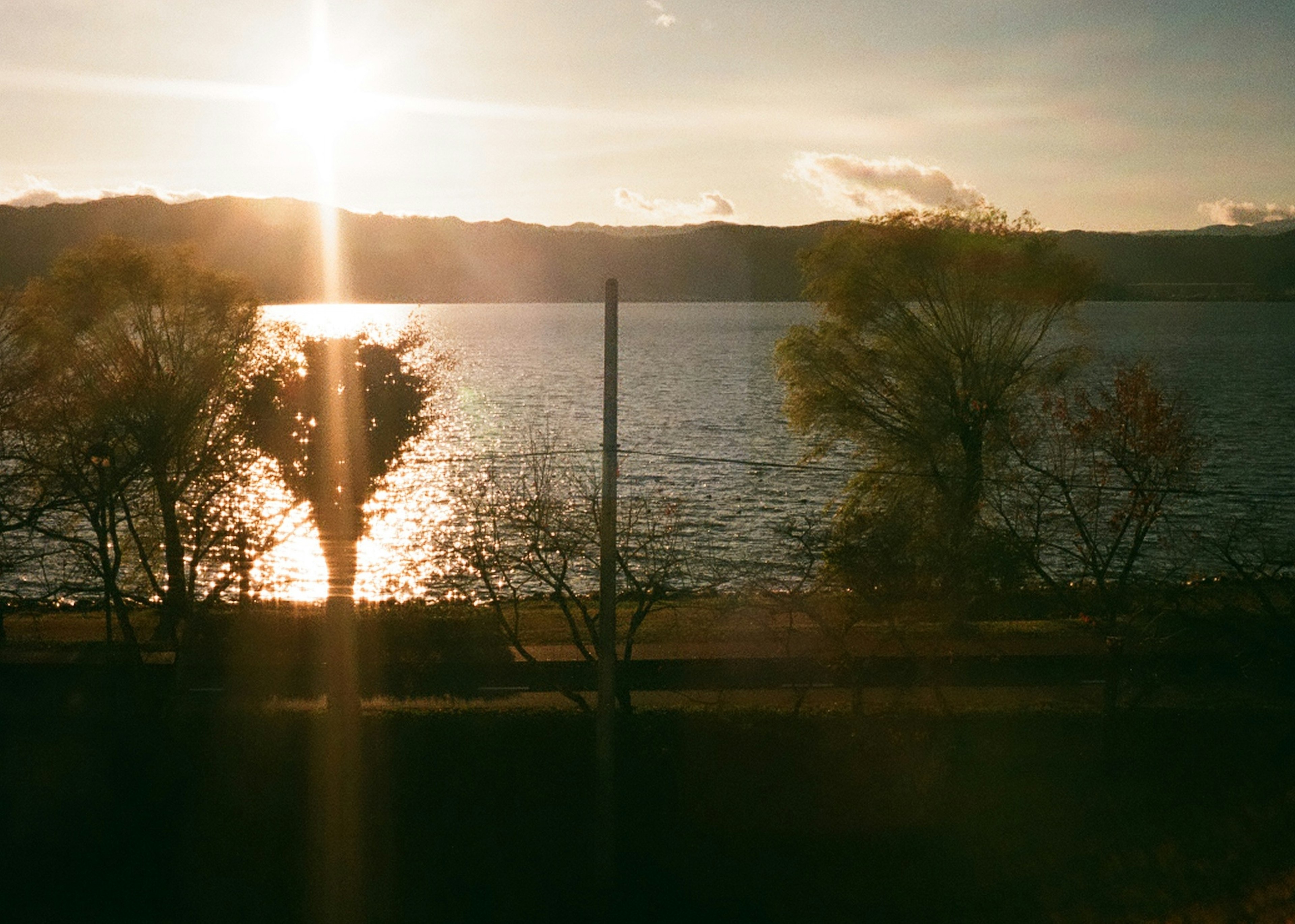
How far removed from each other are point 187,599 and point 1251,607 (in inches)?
804

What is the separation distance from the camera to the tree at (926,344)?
27.7 meters

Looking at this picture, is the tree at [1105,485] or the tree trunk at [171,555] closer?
the tree at [1105,485]

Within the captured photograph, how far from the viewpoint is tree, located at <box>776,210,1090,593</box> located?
27688 mm

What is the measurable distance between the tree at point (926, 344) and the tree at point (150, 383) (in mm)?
15162

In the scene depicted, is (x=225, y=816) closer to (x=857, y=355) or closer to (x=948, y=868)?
(x=948, y=868)

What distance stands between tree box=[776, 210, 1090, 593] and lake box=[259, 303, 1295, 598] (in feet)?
5.55

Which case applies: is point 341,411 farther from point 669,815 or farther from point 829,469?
point 669,815

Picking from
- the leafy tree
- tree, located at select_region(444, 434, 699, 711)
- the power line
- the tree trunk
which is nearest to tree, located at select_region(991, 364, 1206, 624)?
the power line

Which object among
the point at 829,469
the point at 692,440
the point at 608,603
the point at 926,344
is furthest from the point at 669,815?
the point at 692,440

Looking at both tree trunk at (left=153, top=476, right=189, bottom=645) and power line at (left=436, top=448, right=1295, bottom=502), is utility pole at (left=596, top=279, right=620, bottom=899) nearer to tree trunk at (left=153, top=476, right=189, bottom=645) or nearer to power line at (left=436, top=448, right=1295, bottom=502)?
power line at (left=436, top=448, right=1295, bottom=502)

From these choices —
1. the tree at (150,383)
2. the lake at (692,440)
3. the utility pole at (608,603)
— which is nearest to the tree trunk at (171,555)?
Result: the tree at (150,383)

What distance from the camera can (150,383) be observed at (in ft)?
82.4

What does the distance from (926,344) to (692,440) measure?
17.8 meters

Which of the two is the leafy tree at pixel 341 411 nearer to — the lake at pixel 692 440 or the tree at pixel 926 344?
the lake at pixel 692 440
